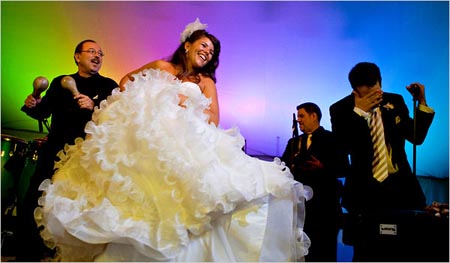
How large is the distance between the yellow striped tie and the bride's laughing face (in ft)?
3.27

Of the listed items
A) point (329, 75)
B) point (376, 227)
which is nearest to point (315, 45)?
point (329, 75)

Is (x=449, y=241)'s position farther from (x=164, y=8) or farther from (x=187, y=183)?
(x=164, y=8)

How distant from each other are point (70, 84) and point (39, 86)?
0.17m

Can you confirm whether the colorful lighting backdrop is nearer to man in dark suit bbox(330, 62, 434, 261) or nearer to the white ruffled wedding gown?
man in dark suit bbox(330, 62, 434, 261)

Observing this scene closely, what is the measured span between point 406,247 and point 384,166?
435mm

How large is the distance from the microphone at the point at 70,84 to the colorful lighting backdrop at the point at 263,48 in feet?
0.22

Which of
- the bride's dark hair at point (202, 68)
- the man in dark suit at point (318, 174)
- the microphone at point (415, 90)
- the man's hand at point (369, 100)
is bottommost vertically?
the man in dark suit at point (318, 174)

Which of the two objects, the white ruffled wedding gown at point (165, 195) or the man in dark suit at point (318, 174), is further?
the man in dark suit at point (318, 174)

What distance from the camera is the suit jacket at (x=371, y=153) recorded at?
2.07 meters

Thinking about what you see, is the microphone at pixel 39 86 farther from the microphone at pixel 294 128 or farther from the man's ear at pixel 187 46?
the microphone at pixel 294 128

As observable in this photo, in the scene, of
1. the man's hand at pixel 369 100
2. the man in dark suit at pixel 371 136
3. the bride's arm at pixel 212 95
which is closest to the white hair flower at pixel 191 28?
the bride's arm at pixel 212 95

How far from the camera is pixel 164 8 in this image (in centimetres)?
228

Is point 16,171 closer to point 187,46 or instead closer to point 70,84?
point 70,84

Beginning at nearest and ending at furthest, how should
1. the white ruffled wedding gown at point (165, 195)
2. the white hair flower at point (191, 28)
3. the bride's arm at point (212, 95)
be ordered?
the white ruffled wedding gown at point (165, 195) < the bride's arm at point (212, 95) < the white hair flower at point (191, 28)
